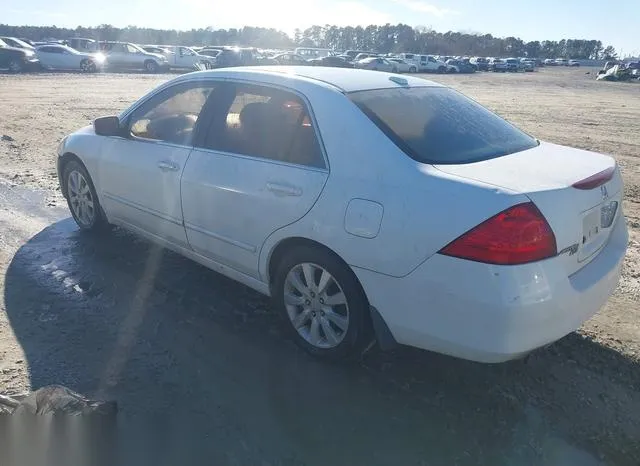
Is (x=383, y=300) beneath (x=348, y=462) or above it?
above

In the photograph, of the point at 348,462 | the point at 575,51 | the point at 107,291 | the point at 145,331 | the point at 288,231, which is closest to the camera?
the point at 348,462

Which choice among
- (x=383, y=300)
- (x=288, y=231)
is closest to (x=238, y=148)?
(x=288, y=231)

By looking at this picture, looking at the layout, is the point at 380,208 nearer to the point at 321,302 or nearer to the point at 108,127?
the point at 321,302

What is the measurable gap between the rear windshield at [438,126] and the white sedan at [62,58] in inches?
1240

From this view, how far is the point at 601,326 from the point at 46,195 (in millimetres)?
6067

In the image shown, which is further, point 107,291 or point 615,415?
point 107,291

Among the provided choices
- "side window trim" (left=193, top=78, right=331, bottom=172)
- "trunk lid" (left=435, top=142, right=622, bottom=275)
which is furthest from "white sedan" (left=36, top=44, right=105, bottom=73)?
"trunk lid" (left=435, top=142, right=622, bottom=275)

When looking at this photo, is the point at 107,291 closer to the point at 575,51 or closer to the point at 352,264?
the point at 352,264

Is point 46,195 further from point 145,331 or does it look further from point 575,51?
point 575,51

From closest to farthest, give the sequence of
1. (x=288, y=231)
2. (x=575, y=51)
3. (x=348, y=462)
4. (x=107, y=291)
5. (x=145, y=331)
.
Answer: (x=348, y=462) < (x=288, y=231) < (x=145, y=331) < (x=107, y=291) < (x=575, y=51)

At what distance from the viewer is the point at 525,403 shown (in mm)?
3047

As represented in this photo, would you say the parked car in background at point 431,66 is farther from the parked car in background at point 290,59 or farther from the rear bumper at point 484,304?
the rear bumper at point 484,304

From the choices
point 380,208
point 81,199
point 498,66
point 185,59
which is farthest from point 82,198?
point 498,66

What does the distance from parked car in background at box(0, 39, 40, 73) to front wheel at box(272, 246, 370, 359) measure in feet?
96.8
